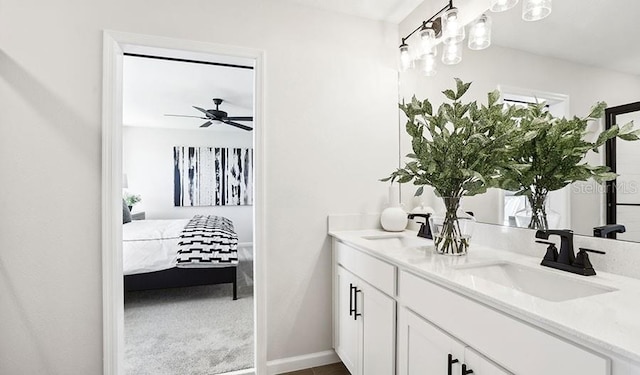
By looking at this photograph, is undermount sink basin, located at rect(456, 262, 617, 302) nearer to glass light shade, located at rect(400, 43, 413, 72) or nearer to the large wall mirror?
the large wall mirror

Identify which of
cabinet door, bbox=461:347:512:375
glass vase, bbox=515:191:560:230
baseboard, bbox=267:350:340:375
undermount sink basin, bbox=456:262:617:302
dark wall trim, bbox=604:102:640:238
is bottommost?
baseboard, bbox=267:350:340:375

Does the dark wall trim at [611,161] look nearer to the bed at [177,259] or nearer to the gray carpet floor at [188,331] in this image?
the gray carpet floor at [188,331]

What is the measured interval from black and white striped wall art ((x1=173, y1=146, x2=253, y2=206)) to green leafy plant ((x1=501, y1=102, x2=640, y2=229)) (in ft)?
18.1

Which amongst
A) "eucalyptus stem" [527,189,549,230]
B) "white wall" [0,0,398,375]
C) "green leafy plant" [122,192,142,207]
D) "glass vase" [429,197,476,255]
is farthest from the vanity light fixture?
"green leafy plant" [122,192,142,207]

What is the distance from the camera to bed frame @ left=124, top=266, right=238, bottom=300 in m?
3.16

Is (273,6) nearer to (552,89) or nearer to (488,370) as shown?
(552,89)

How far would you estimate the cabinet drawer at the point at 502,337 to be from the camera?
27.4 inches

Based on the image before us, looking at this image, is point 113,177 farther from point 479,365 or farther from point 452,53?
point 452,53

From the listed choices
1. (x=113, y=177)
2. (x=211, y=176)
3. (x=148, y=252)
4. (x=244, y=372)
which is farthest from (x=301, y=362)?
(x=211, y=176)

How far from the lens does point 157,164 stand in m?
5.92

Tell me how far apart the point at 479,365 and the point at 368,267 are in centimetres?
73

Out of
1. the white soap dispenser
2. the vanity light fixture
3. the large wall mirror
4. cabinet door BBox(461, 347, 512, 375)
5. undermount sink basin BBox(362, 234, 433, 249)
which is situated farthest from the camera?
the white soap dispenser

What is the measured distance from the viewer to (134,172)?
579 cm

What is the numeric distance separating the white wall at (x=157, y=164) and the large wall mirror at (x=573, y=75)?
545cm
